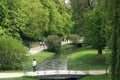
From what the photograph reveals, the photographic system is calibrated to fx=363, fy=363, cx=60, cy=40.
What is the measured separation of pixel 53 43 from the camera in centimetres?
7406

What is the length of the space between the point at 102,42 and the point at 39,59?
15.6 metres

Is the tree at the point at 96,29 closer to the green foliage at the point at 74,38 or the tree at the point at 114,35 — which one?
the tree at the point at 114,35

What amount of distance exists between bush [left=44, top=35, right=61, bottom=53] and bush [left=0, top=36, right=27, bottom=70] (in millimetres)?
25528

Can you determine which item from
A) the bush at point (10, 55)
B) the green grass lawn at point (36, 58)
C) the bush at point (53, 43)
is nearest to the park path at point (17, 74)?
the green grass lawn at point (36, 58)

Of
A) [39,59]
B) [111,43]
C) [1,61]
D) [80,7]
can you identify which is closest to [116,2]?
[111,43]

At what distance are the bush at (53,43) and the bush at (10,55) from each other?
25528mm

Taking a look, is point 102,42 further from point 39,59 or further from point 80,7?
point 80,7

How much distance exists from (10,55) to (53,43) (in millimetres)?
28462

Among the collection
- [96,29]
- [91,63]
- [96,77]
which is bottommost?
[91,63]

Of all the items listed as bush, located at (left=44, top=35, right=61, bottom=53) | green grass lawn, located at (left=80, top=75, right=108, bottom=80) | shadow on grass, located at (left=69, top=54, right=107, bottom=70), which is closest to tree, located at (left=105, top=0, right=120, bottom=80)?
green grass lawn, located at (left=80, top=75, right=108, bottom=80)

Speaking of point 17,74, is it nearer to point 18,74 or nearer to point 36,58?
point 18,74

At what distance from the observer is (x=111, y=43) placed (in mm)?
22625

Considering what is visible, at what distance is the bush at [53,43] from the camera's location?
239ft

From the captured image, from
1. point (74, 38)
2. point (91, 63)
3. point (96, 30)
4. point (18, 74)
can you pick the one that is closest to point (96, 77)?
point (18, 74)
